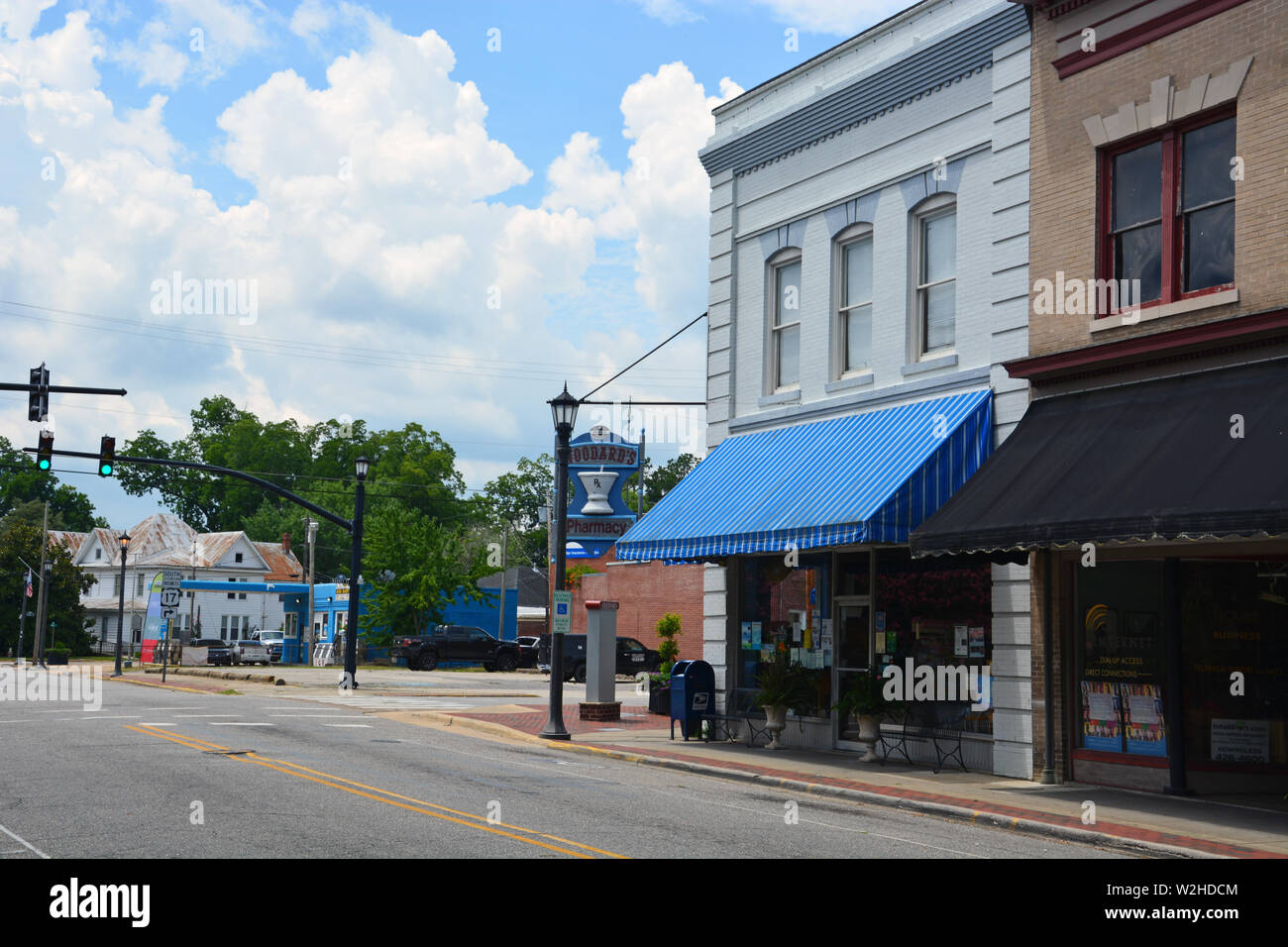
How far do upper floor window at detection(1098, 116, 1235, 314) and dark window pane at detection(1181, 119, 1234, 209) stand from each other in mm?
11

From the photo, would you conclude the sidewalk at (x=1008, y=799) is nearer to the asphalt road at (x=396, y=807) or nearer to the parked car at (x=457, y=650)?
the asphalt road at (x=396, y=807)

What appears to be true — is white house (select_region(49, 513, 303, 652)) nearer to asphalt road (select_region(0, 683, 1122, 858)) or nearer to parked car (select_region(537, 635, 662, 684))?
parked car (select_region(537, 635, 662, 684))

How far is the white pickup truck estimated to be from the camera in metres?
58.0

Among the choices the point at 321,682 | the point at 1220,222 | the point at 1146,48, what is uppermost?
the point at 1146,48

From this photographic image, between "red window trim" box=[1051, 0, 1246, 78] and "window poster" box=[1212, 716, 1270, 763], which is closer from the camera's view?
"red window trim" box=[1051, 0, 1246, 78]

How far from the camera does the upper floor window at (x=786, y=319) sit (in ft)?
69.2

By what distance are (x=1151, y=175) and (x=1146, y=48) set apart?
1.48 metres

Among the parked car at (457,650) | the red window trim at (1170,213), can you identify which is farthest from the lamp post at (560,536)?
the parked car at (457,650)

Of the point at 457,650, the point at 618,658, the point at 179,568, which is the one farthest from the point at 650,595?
the point at 179,568

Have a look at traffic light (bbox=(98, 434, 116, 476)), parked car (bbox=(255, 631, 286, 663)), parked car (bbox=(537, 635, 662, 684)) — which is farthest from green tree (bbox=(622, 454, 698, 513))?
traffic light (bbox=(98, 434, 116, 476))

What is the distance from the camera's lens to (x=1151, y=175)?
1548 centimetres

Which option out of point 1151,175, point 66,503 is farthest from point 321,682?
point 66,503

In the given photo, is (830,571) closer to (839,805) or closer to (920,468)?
(920,468)

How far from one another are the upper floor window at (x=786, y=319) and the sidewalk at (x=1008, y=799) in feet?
19.5
